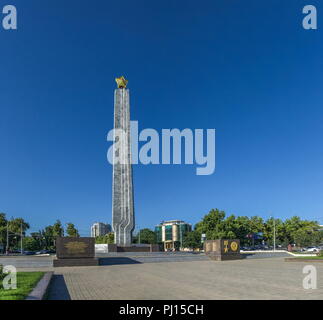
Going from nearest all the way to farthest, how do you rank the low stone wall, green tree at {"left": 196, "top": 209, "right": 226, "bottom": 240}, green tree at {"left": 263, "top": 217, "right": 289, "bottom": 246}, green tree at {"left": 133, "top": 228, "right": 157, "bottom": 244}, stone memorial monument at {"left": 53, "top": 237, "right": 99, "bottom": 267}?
1. stone memorial monument at {"left": 53, "top": 237, "right": 99, "bottom": 267}
2. the low stone wall
3. green tree at {"left": 196, "top": 209, "right": 226, "bottom": 240}
4. green tree at {"left": 263, "top": 217, "right": 289, "bottom": 246}
5. green tree at {"left": 133, "top": 228, "right": 157, "bottom": 244}

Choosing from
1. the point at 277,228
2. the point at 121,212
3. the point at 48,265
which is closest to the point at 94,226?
the point at 277,228

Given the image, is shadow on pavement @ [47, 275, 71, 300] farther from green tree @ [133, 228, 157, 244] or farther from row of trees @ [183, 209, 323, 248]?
green tree @ [133, 228, 157, 244]

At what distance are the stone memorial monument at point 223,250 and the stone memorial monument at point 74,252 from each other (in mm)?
10751

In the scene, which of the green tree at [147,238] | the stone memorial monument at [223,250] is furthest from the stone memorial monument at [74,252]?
the green tree at [147,238]

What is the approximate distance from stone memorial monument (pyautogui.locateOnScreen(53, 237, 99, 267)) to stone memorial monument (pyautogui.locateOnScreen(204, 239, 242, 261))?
10751 mm

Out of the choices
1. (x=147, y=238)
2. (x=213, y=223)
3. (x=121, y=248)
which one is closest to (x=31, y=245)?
(x=147, y=238)

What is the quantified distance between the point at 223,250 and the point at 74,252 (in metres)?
12.5

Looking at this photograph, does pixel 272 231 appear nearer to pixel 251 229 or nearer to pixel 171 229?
pixel 251 229

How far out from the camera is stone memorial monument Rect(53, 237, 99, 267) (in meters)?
20.6

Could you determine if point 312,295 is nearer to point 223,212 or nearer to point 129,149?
point 129,149

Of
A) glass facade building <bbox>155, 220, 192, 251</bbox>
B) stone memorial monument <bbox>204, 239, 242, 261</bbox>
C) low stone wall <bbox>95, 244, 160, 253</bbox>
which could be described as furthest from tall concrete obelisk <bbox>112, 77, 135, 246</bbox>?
glass facade building <bbox>155, 220, 192, 251</bbox>

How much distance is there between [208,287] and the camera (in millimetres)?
10406

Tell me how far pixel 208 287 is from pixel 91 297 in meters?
3.73
